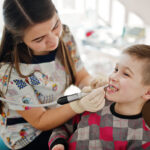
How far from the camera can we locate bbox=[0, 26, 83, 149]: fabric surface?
1.06m

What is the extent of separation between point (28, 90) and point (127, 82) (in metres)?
0.55

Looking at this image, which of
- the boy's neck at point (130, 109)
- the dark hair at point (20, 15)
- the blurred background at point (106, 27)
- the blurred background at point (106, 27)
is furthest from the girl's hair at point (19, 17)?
the blurred background at point (106, 27)

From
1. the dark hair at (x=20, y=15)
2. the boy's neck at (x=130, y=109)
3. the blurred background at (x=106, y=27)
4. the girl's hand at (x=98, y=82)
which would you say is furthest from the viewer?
the blurred background at (x=106, y=27)

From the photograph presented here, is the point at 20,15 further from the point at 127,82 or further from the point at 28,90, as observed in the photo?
the point at 127,82

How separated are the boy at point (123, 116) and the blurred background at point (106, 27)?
2.77 feet

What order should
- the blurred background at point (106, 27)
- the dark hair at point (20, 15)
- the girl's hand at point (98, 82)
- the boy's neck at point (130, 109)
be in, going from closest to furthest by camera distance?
the dark hair at point (20, 15) → the boy's neck at point (130, 109) → the girl's hand at point (98, 82) → the blurred background at point (106, 27)

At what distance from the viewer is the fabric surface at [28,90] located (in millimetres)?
1063

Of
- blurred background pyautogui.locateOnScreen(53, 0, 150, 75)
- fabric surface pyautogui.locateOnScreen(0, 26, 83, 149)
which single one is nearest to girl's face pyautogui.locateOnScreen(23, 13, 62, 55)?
fabric surface pyautogui.locateOnScreen(0, 26, 83, 149)

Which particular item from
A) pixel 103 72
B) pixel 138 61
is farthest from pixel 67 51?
pixel 103 72

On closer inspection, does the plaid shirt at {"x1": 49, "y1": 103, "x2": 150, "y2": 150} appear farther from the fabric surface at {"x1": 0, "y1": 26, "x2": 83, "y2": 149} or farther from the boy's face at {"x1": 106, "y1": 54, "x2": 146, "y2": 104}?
the fabric surface at {"x1": 0, "y1": 26, "x2": 83, "y2": 149}

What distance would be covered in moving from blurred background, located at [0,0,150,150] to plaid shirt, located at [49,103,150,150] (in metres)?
0.81

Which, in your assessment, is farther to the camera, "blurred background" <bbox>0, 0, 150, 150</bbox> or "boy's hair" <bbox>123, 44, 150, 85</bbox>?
"blurred background" <bbox>0, 0, 150, 150</bbox>

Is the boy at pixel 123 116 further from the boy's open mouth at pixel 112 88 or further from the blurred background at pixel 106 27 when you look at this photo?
the blurred background at pixel 106 27

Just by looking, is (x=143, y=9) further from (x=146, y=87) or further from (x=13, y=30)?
(x=13, y=30)
